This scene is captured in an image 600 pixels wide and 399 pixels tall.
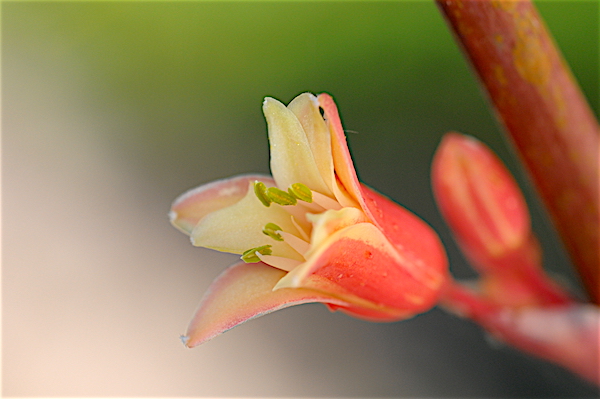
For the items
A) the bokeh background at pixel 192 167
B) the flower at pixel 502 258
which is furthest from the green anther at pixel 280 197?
the bokeh background at pixel 192 167

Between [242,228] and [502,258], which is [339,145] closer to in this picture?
[242,228]

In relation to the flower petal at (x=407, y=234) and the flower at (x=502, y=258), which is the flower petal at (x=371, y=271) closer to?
the flower petal at (x=407, y=234)

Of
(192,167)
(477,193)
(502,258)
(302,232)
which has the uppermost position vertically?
(192,167)

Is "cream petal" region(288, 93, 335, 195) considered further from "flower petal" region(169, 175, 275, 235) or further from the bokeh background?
the bokeh background

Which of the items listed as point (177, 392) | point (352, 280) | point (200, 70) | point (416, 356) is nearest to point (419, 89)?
point (200, 70)

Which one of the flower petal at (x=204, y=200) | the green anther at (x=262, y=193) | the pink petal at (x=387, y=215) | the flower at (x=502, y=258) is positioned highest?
the flower petal at (x=204, y=200)

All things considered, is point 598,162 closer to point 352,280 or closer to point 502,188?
point 502,188

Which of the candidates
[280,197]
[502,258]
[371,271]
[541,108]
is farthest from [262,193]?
[502,258]
